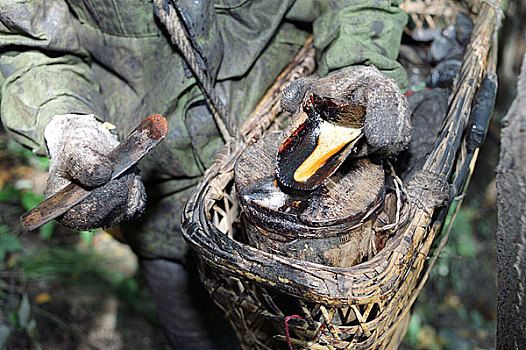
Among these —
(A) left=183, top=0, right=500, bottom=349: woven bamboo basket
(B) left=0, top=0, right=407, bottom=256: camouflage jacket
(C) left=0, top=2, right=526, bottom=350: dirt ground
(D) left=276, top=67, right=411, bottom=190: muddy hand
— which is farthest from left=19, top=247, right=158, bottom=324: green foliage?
(D) left=276, top=67, right=411, bottom=190: muddy hand

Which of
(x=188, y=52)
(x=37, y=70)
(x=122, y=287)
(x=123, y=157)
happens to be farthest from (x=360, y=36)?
(x=122, y=287)

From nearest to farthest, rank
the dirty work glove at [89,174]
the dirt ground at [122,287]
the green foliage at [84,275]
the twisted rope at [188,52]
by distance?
the dirty work glove at [89,174] → the twisted rope at [188,52] → the dirt ground at [122,287] → the green foliage at [84,275]

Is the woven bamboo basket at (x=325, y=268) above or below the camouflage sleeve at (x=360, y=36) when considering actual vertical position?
below

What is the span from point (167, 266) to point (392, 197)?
65cm

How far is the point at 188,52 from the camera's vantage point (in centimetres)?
93

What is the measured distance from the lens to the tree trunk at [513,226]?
19.6 inches

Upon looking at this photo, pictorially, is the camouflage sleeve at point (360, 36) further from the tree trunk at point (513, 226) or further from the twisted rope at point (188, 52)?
the tree trunk at point (513, 226)

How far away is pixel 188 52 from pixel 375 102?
0.40 metres

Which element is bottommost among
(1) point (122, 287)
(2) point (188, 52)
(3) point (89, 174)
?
(1) point (122, 287)

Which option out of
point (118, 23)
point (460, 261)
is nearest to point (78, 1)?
point (118, 23)

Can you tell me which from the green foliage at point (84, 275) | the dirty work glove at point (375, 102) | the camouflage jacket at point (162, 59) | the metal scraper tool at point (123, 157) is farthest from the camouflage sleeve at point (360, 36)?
the green foliage at point (84, 275)

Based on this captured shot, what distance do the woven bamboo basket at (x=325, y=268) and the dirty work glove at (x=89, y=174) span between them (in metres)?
0.11

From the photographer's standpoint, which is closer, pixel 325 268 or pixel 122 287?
pixel 325 268

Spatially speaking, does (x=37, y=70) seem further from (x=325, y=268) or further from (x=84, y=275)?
(x=84, y=275)
